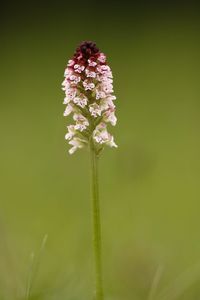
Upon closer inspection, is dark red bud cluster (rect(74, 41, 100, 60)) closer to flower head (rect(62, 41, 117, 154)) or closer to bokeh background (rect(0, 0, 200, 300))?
flower head (rect(62, 41, 117, 154))

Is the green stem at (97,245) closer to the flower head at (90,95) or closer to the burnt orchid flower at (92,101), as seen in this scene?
the burnt orchid flower at (92,101)

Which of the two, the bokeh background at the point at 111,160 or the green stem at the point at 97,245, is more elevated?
the bokeh background at the point at 111,160

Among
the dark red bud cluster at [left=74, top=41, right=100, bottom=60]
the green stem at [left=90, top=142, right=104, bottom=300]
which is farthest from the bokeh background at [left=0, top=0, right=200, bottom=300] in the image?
the dark red bud cluster at [left=74, top=41, right=100, bottom=60]

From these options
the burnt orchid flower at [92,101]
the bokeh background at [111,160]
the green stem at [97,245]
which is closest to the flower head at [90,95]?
the burnt orchid flower at [92,101]

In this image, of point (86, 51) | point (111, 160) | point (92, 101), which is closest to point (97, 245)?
point (92, 101)

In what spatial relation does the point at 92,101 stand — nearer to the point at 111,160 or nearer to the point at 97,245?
the point at 97,245

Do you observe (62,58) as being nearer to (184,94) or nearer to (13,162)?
(184,94)

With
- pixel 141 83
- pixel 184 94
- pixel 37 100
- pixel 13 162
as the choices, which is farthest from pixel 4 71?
pixel 13 162
